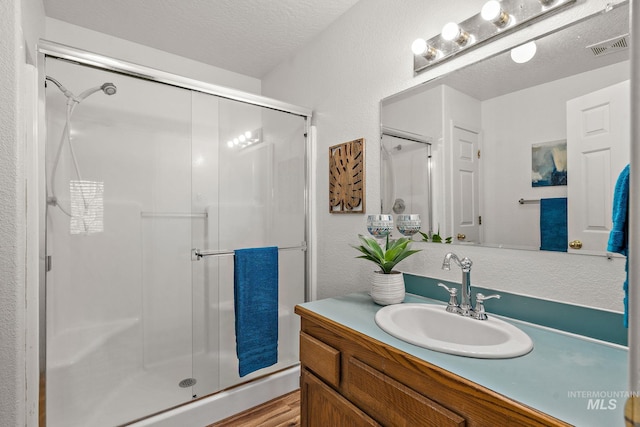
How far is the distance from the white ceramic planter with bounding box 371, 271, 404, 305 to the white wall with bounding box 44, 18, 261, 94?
2.00m

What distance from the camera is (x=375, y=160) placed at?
5.87ft

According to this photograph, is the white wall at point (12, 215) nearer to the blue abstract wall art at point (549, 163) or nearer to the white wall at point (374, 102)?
the white wall at point (374, 102)

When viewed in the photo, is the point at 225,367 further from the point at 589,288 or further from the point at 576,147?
the point at 576,147

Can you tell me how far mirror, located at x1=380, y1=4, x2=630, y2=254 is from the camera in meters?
1.02

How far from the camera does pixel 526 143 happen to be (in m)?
1.21

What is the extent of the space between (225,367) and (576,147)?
6.72 feet

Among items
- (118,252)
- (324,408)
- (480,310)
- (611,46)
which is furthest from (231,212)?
(611,46)

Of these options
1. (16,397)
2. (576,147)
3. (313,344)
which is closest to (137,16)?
(16,397)

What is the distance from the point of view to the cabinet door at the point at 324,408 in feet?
3.58

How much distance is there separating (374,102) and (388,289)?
3.38 feet

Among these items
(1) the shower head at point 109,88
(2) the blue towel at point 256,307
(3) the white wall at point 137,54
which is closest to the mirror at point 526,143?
(2) the blue towel at point 256,307

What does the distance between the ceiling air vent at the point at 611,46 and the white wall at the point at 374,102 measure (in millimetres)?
113

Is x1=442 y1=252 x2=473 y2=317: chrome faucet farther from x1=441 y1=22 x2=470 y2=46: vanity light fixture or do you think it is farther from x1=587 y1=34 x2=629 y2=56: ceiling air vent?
x1=441 y1=22 x2=470 y2=46: vanity light fixture

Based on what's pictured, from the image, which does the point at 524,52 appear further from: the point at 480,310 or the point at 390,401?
the point at 390,401
